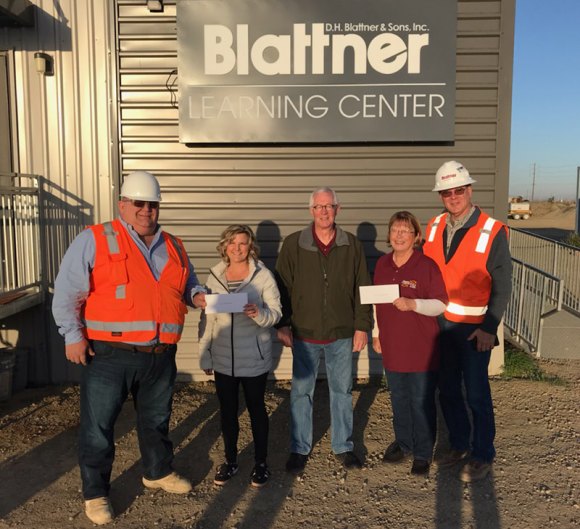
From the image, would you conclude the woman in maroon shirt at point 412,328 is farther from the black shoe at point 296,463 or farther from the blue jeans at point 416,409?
the black shoe at point 296,463

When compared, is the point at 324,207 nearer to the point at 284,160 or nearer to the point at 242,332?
the point at 242,332

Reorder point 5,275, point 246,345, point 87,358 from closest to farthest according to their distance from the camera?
point 87,358, point 246,345, point 5,275

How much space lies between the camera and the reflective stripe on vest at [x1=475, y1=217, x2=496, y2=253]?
3.47 metres

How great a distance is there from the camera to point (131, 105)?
551cm

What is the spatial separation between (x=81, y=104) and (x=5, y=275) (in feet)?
6.50

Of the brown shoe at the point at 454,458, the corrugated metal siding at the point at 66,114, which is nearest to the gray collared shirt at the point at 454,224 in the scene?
the brown shoe at the point at 454,458

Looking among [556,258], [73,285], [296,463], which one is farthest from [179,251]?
[556,258]

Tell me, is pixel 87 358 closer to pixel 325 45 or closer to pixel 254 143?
pixel 254 143

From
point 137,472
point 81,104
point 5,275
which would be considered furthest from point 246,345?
point 81,104

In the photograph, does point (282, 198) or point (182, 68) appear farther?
point (282, 198)

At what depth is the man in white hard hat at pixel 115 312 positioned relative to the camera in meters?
3.02

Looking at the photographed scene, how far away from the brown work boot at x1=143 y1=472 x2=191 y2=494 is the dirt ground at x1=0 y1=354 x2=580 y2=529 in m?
0.05

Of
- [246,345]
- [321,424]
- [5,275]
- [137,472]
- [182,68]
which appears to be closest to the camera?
[246,345]

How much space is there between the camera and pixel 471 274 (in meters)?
3.52
